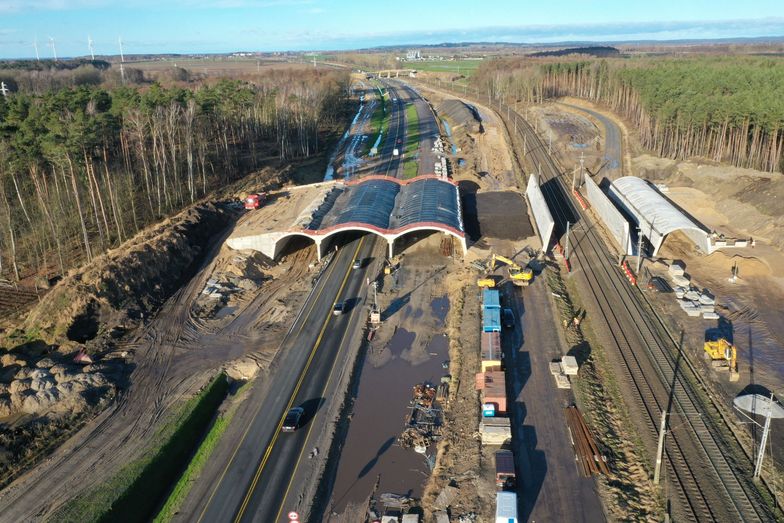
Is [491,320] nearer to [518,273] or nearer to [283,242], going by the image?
[518,273]

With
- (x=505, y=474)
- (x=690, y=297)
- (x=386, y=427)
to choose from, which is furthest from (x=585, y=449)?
(x=690, y=297)

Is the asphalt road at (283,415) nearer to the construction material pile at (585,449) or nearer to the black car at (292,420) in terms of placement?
the black car at (292,420)

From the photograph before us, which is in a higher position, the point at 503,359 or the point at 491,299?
the point at 491,299

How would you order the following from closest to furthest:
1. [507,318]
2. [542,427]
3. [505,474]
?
[505,474], [542,427], [507,318]

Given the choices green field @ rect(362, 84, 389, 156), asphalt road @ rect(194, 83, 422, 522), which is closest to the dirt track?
asphalt road @ rect(194, 83, 422, 522)

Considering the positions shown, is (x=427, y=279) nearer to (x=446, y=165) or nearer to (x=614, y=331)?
(x=614, y=331)

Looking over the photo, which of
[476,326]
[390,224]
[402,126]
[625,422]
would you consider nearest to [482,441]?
[625,422]

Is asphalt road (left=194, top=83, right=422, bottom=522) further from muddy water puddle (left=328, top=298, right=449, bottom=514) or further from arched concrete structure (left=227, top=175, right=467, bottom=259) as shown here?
arched concrete structure (left=227, top=175, right=467, bottom=259)
